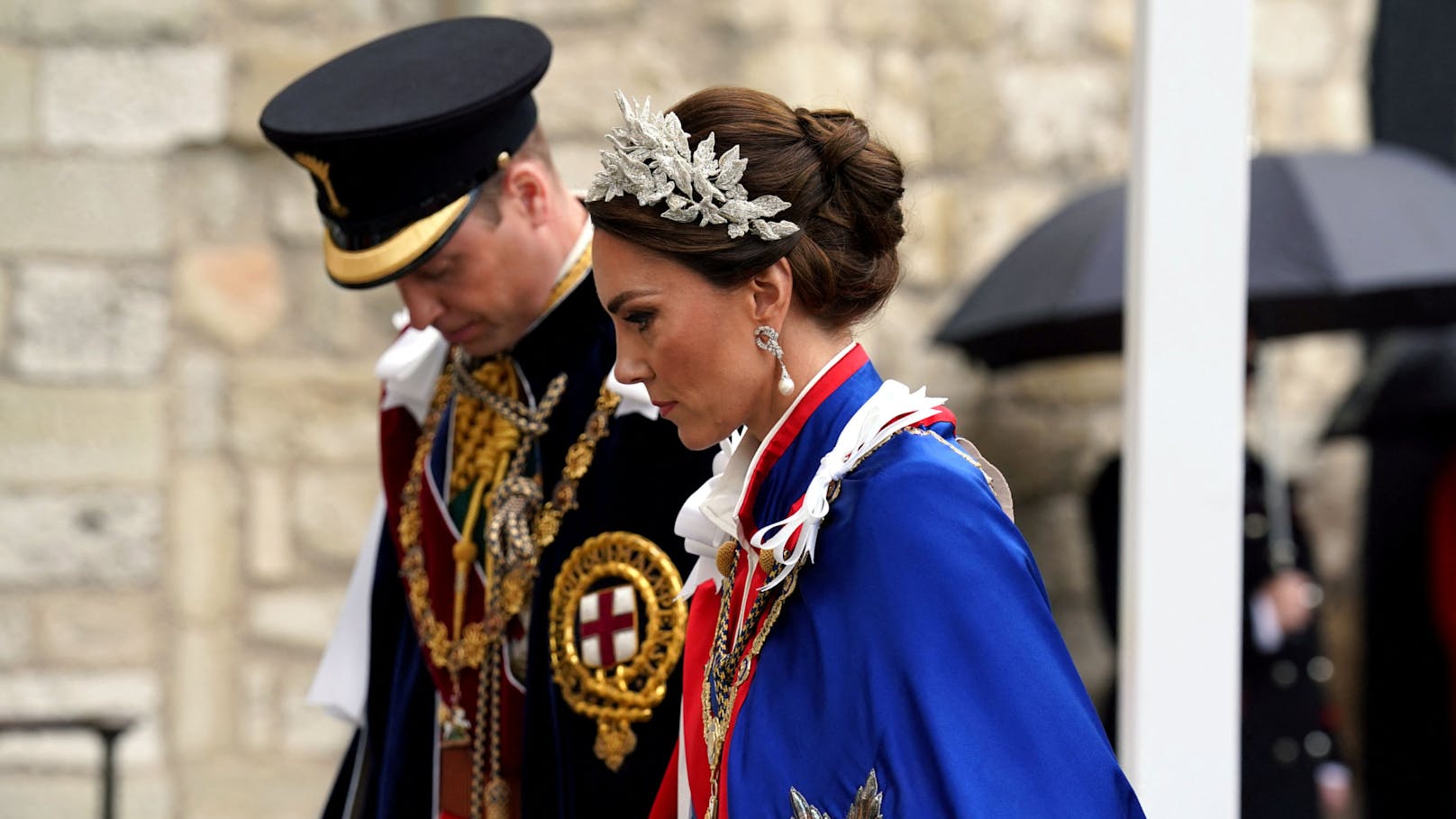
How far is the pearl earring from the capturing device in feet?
5.30

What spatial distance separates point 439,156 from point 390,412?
47 cm

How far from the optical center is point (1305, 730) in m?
4.68

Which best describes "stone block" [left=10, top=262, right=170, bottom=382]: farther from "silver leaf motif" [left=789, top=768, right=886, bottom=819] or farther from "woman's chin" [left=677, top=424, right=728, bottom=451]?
"silver leaf motif" [left=789, top=768, right=886, bottom=819]

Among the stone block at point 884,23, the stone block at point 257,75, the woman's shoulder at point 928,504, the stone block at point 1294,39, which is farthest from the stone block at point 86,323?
the stone block at point 1294,39

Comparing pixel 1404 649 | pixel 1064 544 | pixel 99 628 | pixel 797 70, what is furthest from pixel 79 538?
pixel 1404 649

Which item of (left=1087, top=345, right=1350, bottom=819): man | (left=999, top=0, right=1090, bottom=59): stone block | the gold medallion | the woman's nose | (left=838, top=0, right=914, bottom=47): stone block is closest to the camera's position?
the woman's nose

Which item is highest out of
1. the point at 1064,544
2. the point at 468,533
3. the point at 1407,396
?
the point at 1407,396

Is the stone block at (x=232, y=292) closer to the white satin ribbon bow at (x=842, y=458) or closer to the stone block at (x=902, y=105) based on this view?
the stone block at (x=902, y=105)

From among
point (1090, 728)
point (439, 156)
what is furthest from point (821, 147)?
point (439, 156)

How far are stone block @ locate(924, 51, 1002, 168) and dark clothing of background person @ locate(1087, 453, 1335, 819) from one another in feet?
→ 3.35

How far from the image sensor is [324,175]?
2248 millimetres

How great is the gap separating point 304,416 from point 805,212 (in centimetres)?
278

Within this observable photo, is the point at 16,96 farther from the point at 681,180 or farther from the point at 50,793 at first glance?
the point at 681,180

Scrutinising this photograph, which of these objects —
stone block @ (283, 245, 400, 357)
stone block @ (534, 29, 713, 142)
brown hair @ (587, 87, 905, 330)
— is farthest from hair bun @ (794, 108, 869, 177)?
stone block @ (283, 245, 400, 357)
